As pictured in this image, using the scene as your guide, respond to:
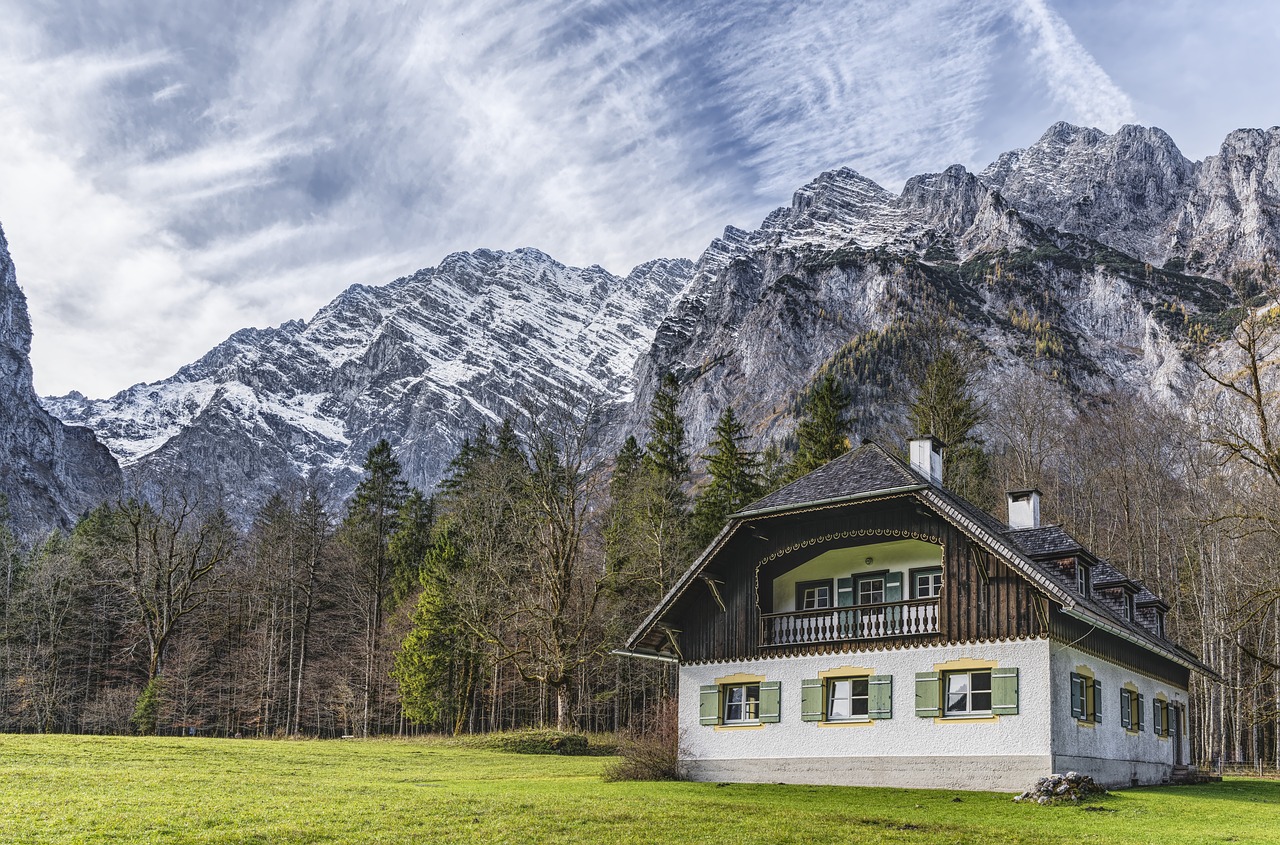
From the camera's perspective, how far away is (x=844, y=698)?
26.5 m

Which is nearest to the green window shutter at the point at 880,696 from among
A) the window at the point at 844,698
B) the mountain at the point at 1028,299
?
the window at the point at 844,698

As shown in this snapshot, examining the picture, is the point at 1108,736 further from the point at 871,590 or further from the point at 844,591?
the point at 844,591

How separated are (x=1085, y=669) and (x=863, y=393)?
383 ft

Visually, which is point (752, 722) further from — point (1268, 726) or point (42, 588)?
point (42, 588)

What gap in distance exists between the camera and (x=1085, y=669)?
25.1 metres

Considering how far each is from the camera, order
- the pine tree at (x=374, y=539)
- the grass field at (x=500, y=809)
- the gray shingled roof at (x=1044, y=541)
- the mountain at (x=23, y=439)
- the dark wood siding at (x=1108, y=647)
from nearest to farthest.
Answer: the grass field at (x=500, y=809), the dark wood siding at (x=1108, y=647), the gray shingled roof at (x=1044, y=541), the pine tree at (x=374, y=539), the mountain at (x=23, y=439)

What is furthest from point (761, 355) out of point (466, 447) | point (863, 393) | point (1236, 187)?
point (466, 447)

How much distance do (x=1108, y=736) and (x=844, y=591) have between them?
7.32 m

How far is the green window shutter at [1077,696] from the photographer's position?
79.5ft

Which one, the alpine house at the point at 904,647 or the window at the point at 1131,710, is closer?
the alpine house at the point at 904,647

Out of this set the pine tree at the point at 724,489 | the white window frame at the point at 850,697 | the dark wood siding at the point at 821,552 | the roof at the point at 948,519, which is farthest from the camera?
→ the pine tree at the point at 724,489

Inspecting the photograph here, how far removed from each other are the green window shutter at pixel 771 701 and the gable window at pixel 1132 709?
8.95 metres

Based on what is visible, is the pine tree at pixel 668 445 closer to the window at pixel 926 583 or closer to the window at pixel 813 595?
the window at pixel 813 595

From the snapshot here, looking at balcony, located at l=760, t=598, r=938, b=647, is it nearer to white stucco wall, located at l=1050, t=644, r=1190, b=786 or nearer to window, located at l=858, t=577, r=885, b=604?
window, located at l=858, t=577, r=885, b=604
